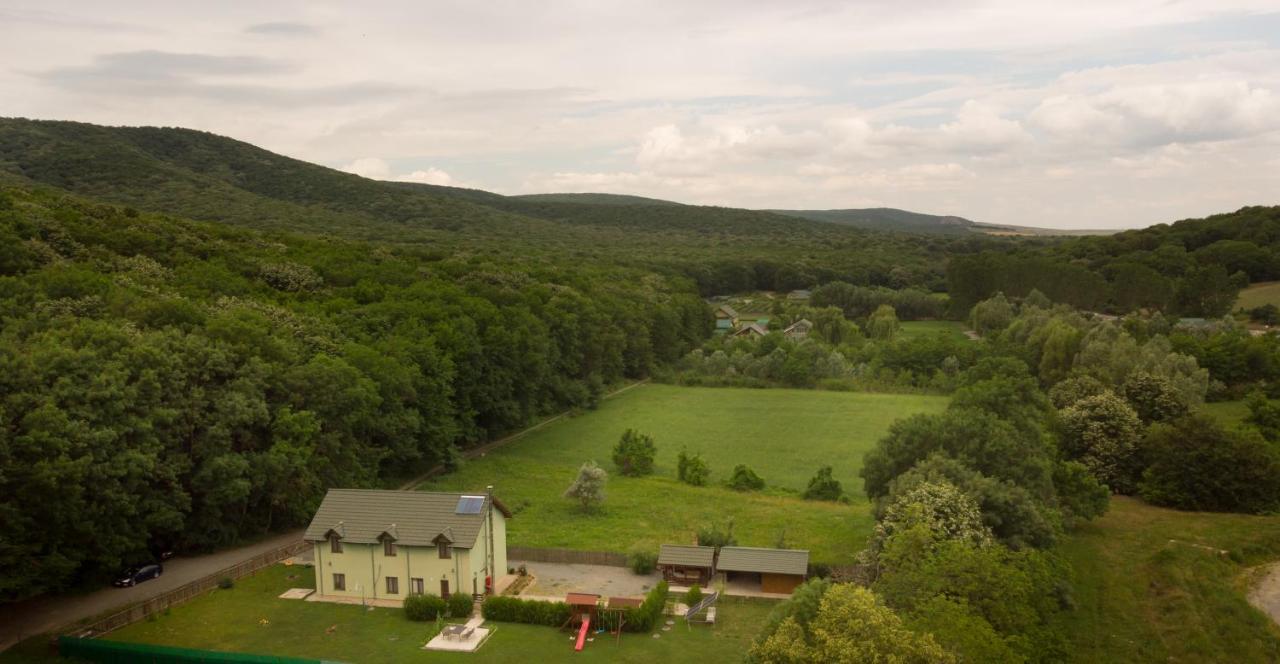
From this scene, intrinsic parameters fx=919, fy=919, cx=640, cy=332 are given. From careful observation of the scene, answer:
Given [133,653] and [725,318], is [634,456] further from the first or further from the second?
[725,318]

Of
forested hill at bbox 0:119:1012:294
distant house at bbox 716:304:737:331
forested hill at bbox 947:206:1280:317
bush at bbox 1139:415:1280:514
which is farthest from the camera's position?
distant house at bbox 716:304:737:331

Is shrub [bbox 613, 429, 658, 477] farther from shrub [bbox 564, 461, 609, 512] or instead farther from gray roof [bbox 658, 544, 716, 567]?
gray roof [bbox 658, 544, 716, 567]

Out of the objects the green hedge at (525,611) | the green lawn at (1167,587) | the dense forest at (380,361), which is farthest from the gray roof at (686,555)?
the green lawn at (1167,587)

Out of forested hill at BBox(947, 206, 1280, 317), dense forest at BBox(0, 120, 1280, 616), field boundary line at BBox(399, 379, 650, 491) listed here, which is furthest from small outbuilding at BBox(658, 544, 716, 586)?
forested hill at BBox(947, 206, 1280, 317)

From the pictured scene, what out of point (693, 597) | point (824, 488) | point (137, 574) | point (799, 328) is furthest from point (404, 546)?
point (799, 328)

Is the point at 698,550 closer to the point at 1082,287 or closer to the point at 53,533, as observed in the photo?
the point at 53,533

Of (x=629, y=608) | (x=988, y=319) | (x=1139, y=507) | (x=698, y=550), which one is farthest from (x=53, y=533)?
(x=988, y=319)
